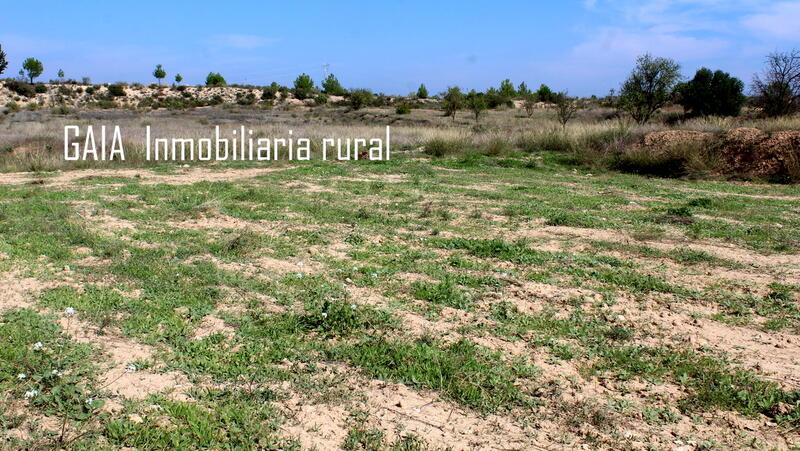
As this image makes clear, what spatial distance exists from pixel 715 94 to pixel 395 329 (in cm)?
3081

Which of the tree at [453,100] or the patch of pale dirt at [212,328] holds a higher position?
the tree at [453,100]

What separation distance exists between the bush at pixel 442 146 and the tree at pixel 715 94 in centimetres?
1681

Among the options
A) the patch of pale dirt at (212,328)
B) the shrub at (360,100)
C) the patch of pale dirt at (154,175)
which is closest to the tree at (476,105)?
the shrub at (360,100)

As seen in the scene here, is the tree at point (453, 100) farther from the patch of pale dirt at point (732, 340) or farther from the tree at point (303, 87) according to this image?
the patch of pale dirt at point (732, 340)

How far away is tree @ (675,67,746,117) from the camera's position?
1158 inches

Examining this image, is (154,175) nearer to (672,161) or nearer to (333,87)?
(672,161)

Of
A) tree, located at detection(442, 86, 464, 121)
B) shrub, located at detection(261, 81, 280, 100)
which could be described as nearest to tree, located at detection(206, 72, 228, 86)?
shrub, located at detection(261, 81, 280, 100)

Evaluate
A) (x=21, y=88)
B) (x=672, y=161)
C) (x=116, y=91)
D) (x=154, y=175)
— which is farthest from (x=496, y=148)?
(x=21, y=88)

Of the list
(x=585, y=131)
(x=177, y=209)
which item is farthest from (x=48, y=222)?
(x=585, y=131)

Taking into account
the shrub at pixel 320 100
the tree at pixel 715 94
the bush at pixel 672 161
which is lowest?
the bush at pixel 672 161

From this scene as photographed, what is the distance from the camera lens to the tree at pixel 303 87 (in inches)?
2058

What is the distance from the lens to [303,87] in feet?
191

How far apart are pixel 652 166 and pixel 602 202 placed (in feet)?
21.0

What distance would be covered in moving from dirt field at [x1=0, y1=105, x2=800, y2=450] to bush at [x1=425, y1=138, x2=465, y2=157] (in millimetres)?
9724
